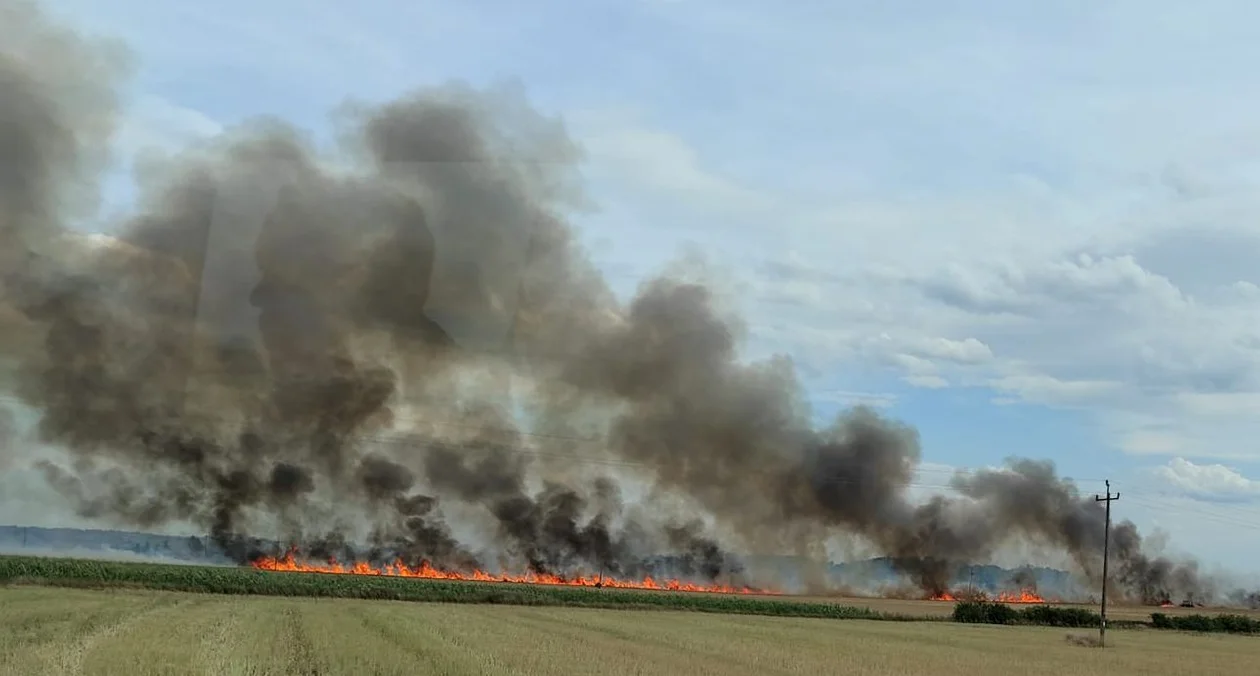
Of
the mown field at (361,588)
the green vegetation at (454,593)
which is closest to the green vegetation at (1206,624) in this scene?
the green vegetation at (454,593)

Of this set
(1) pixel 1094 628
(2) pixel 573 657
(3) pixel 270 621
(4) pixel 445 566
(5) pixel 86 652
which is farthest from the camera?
(4) pixel 445 566

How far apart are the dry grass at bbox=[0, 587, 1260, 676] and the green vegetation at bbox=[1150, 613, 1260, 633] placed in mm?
29311

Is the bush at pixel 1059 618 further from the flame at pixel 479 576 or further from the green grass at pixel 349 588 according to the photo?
the flame at pixel 479 576

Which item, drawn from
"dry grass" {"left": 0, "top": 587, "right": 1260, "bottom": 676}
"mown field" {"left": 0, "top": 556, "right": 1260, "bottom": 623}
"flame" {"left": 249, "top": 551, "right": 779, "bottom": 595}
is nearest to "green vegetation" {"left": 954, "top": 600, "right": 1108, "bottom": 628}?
"mown field" {"left": 0, "top": 556, "right": 1260, "bottom": 623}

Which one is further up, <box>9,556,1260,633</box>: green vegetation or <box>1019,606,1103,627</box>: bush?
<box>1019,606,1103,627</box>: bush

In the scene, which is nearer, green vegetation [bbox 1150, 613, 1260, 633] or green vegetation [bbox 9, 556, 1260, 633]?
green vegetation [bbox 9, 556, 1260, 633]

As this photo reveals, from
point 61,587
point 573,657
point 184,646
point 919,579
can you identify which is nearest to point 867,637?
point 573,657

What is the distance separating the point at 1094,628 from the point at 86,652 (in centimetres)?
7272

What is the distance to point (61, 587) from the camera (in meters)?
60.7

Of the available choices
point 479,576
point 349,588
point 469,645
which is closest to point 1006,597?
point 479,576

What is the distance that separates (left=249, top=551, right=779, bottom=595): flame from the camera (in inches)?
4385

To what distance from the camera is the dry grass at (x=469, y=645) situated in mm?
26328

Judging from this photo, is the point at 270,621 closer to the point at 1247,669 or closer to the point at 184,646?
the point at 184,646

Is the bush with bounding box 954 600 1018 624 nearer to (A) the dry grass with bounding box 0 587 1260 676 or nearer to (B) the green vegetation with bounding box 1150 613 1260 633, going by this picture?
(B) the green vegetation with bounding box 1150 613 1260 633
